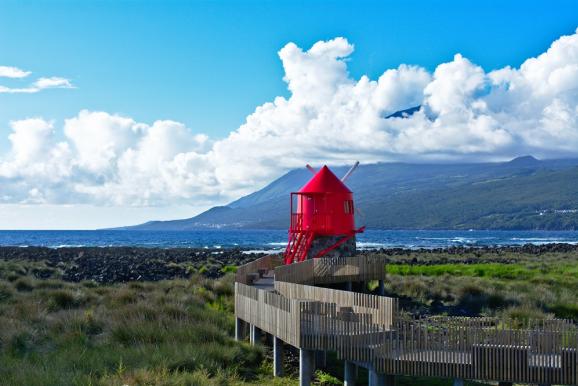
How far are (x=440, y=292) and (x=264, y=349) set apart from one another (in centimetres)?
1412

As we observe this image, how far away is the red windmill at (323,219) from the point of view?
28.9 m

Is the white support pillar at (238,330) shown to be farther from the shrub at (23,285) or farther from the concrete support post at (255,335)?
the shrub at (23,285)

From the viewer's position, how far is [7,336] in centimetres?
1725

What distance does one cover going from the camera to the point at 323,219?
2884cm

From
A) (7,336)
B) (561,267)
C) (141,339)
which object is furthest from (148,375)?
(561,267)

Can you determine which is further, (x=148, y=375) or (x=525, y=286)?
(x=525, y=286)

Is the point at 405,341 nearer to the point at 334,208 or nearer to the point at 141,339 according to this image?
the point at 141,339

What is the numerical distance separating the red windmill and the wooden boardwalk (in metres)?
11.6

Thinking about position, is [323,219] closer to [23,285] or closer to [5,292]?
[5,292]

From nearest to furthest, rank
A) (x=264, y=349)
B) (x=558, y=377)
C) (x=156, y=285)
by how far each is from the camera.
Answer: (x=558, y=377) → (x=264, y=349) → (x=156, y=285)

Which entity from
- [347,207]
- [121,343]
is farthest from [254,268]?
[121,343]

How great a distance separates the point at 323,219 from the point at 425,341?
15.6 metres

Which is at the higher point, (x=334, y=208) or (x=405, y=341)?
(x=334, y=208)

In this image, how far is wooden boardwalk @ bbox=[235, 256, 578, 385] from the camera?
12523mm
